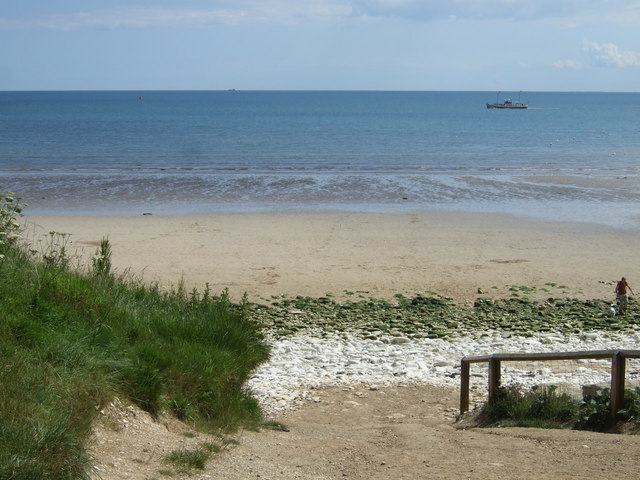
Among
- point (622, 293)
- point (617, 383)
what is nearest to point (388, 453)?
point (617, 383)

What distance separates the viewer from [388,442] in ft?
25.9

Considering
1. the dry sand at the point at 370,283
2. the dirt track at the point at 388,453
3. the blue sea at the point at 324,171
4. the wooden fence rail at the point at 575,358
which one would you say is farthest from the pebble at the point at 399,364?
the blue sea at the point at 324,171

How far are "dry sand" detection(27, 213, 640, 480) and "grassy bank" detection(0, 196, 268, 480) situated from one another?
343 millimetres

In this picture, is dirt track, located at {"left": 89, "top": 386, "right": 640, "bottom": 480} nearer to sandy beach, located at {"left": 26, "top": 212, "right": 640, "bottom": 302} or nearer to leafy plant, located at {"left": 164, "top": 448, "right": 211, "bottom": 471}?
leafy plant, located at {"left": 164, "top": 448, "right": 211, "bottom": 471}

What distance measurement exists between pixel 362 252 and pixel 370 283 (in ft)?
12.9

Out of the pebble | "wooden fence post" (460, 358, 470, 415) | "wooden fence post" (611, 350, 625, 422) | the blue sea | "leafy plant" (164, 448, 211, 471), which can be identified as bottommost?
→ the pebble

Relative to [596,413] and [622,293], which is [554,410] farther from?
[622,293]

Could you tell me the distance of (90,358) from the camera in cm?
718

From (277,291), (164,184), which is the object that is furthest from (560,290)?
(164,184)

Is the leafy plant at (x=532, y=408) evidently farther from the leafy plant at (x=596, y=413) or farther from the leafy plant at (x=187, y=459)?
the leafy plant at (x=187, y=459)

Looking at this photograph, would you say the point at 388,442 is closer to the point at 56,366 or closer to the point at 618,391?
the point at 618,391

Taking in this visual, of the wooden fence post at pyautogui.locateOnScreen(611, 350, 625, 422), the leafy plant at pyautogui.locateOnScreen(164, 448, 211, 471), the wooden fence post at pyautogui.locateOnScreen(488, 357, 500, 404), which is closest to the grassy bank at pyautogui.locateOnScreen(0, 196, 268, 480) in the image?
the leafy plant at pyautogui.locateOnScreen(164, 448, 211, 471)

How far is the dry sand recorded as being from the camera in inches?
260

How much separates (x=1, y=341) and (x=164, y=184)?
1306 inches
